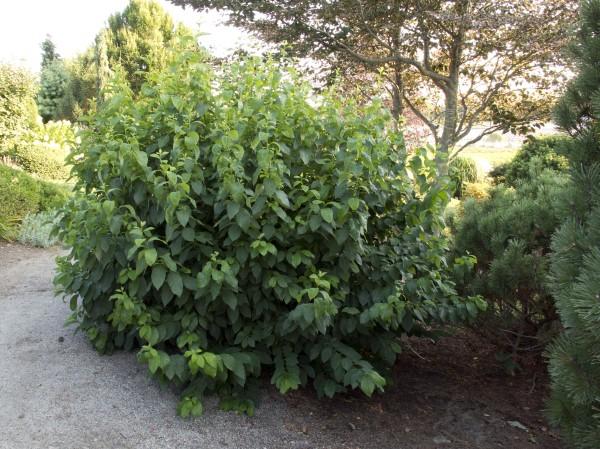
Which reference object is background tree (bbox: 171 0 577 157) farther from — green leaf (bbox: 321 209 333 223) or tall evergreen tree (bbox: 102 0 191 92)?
tall evergreen tree (bbox: 102 0 191 92)

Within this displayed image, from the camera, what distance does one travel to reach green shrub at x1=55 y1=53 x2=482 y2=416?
2.53 metres

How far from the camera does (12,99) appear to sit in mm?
9336

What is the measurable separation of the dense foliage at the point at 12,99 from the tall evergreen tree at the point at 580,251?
974 cm

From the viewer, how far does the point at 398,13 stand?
4.88m

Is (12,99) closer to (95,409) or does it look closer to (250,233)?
(95,409)

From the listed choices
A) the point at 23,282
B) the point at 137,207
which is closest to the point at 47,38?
the point at 23,282

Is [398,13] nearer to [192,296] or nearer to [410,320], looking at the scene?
[410,320]

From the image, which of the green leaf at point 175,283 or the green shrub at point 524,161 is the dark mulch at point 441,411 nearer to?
the green leaf at point 175,283

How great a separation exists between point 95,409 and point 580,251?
7.95 ft

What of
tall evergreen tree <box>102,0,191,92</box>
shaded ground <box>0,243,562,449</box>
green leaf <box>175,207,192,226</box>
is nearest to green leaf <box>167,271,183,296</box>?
green leaf <box>175,207,192,226</box>

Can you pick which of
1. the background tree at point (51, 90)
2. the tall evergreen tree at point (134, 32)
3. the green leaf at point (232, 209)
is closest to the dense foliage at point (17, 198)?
the green leaf at point (232, 209)

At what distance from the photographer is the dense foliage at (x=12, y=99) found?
9227mm

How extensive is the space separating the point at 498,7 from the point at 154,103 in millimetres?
3311

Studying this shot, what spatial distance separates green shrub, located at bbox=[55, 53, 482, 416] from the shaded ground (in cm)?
18
